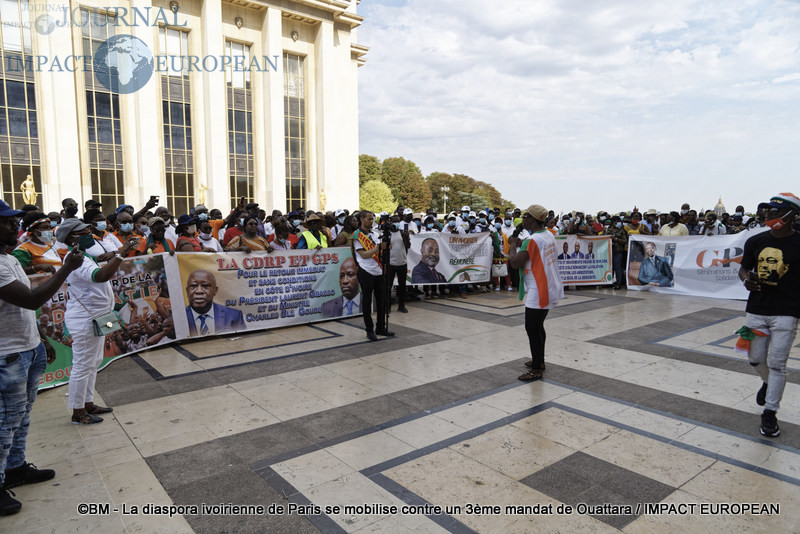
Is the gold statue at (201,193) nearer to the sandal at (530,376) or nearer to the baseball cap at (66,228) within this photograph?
the baseball cap at (66,228)

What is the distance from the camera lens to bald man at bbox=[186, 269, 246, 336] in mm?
7691

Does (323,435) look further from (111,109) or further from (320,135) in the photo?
(320,135)

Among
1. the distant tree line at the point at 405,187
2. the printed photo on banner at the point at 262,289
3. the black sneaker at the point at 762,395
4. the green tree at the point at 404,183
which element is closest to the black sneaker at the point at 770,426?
the black sneaker at the point at 762,395

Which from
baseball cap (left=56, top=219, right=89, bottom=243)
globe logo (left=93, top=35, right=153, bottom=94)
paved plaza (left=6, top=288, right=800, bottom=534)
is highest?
globe logo (left=93, top=35, right=153, bottom=94)

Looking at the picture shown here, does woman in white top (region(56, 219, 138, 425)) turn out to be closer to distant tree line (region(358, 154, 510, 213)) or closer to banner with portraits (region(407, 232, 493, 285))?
banner with portraits (region(407, 232, 493, 285))

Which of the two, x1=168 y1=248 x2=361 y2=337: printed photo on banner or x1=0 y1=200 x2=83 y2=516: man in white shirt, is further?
x1=168 y1=248 x2=361 y2=337: printed photo on banner

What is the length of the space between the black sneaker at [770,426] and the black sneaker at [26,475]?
6094 mm

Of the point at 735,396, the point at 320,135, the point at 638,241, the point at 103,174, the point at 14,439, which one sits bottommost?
the point at 735,396

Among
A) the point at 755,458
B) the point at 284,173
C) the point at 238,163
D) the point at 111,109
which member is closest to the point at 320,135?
the point at 284,173

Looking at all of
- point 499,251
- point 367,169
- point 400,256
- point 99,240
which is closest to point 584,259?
point 499,251

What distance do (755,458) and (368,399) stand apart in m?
3.58

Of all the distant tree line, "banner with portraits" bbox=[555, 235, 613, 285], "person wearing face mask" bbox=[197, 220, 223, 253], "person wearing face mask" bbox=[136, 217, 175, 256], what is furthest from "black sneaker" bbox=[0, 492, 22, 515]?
the distant tree line

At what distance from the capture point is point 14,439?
140 inches

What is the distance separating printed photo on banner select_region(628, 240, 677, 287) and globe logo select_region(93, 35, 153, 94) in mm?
30867
